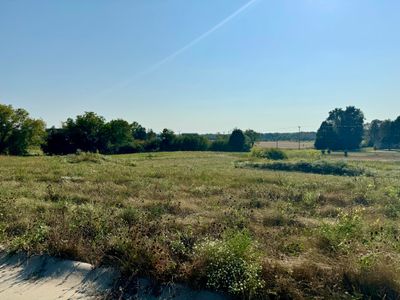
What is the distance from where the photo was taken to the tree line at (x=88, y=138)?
48.9 m

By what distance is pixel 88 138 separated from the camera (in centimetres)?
5706

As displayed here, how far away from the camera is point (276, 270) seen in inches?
152

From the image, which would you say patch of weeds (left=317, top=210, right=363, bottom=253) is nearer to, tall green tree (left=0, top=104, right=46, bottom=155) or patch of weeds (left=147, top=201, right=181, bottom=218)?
patch of weeds (left=147, top=201, right=181, bottom=218)

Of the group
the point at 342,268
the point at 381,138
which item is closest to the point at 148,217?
the point at 342,268

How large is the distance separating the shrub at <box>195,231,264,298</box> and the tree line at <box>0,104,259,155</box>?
39.4 meters

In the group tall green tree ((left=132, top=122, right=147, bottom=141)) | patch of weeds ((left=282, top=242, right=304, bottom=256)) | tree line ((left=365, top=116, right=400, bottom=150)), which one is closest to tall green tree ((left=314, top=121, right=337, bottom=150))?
tree line ((left=365, top=116, right=400, bottom=150))

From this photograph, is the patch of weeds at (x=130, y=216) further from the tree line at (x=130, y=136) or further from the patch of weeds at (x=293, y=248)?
the tree line at (x=130, y=136)

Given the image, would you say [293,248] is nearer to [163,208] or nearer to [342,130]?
[163,208]

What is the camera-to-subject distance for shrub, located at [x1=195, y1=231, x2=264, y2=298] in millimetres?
3625

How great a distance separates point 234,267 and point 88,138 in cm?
5689

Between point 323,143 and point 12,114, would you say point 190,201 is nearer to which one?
point 12,114

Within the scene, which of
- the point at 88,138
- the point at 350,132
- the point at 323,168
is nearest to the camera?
the point at 323,168

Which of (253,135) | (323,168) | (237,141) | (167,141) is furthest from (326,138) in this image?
(323,168)

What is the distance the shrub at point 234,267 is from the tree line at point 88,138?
3937cm
